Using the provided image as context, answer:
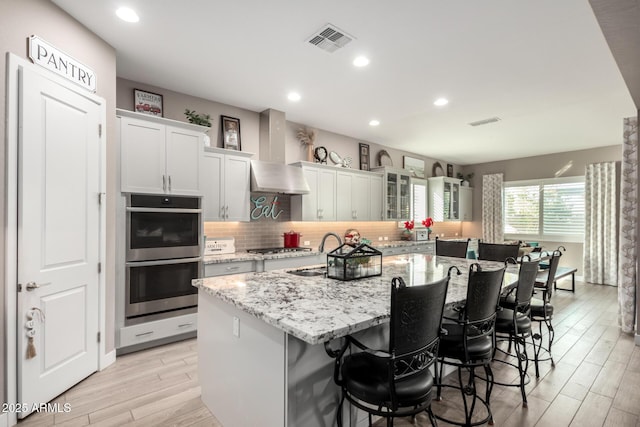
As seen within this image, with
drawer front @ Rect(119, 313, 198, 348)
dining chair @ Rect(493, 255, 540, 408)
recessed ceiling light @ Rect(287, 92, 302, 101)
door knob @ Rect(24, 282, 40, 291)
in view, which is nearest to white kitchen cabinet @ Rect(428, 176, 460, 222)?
recessed ceiling light @ Rect(287, 92, 302, 101)

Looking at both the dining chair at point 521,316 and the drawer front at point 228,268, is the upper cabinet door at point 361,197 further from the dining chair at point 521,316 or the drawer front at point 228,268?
the dining chair at point 521,316

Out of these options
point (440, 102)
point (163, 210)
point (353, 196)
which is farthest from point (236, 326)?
point (353, 196)

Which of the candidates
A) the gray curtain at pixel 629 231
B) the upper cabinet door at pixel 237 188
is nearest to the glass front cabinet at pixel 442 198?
the gray curtain at pixel 629 231

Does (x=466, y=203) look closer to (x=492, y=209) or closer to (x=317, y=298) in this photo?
(x=492, y=209)

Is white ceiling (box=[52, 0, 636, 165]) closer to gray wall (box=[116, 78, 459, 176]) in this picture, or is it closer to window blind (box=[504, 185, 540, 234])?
gray wall (box=[116, 78, 459, 176])

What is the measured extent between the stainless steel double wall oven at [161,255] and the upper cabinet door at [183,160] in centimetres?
12

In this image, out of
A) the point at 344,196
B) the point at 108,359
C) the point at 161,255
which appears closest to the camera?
the point at 108,359

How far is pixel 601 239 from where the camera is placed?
649 cm

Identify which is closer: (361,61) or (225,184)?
(361,61)

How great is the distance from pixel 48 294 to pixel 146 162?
145 cm

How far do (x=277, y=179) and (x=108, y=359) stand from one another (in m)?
2.68

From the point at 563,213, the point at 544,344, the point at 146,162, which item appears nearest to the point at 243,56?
the point at 146,162

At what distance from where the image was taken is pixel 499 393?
2461mm

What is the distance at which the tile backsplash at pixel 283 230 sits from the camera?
14.3 feet
